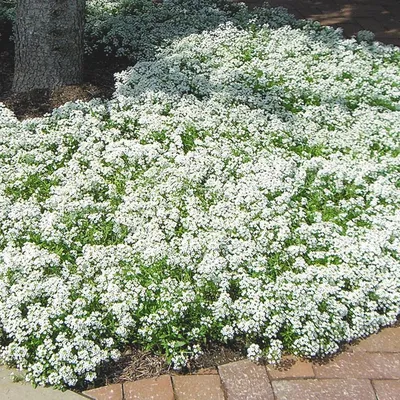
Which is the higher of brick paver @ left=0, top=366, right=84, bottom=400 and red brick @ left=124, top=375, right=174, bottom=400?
red brick @ left=124, top=375, right=174, bottom=400

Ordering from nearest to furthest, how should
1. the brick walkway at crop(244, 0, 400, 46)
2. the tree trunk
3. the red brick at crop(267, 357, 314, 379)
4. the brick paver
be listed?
the brick paver
the red brick at crop(267, 357, 314, 379)
the tree trunk
the brick walkway at crop(244, 0, 400, 46)

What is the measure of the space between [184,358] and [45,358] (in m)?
0.71

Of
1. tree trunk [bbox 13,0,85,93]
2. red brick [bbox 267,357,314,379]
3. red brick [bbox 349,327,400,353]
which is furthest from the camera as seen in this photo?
tree trunk [bbox 13,0,85,93]

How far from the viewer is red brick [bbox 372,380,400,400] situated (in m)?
3.04

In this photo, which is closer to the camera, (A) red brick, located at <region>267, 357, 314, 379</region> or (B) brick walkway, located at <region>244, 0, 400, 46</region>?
(A) red brick, located at <region>267, 357, 314, 379</region>

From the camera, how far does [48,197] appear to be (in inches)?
163

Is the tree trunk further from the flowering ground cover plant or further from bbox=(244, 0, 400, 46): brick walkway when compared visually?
bbox=(244, 0, 400, 46): brick walkway

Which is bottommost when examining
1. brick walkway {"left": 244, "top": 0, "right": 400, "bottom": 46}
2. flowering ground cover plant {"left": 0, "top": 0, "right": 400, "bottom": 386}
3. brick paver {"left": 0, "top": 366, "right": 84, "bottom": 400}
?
brick paver {"left": 0, "top": 366, "right": 84, "bottom": 400}

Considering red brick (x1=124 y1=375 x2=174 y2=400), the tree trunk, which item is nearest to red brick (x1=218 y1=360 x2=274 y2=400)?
red brick (x1=124 y1=375 x2=174 y2=400)

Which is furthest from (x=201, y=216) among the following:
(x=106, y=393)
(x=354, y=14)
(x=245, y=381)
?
(x=354, y=14)

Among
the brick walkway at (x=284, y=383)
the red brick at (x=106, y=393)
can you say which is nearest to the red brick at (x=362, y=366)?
the brick walkway at (x=284, y=383)

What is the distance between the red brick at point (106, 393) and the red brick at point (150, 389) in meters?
0.04

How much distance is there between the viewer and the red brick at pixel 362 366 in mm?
3150

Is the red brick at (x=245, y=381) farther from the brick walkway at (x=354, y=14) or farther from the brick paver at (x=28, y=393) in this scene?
the brick walkway at (x=354, y=14)
